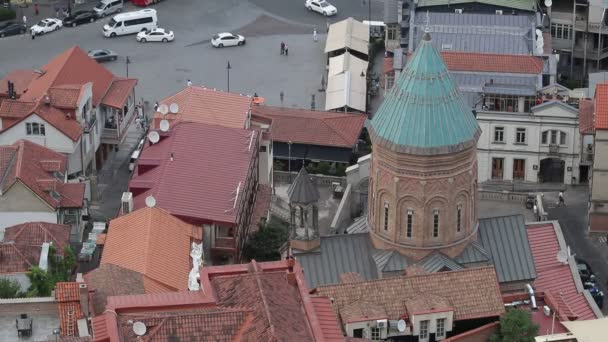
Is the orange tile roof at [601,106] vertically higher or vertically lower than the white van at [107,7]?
higher

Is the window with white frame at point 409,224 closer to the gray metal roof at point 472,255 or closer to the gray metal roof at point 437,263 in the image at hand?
the gray metal roof at point 437,263

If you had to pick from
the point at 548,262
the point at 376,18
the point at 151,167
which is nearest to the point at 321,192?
the point at 151,167

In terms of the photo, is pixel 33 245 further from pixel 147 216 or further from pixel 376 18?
pixel 376 18

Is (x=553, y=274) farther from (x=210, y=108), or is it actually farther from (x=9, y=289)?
(x=9, y=289)

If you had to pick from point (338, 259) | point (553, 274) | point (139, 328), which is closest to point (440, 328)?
point (338, 259)

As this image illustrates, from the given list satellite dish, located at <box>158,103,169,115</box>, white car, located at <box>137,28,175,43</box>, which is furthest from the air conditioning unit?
white car, located at <box>137,28,175,43</box>

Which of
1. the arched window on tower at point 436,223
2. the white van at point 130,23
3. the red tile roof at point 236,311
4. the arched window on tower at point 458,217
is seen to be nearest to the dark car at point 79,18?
the white van at point 130,23
